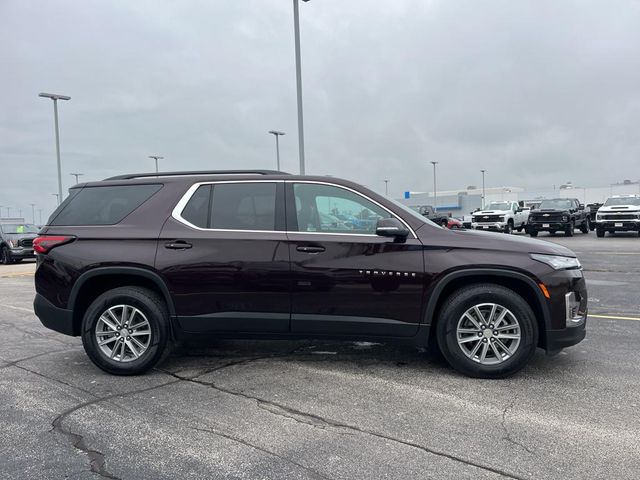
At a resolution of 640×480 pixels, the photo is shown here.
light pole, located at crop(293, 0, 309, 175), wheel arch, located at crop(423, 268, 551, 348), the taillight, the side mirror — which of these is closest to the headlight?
wheel arch, located at crop(423, 268, 551, 348)

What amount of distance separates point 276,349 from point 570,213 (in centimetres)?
2409

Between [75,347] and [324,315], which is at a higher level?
[324,315]

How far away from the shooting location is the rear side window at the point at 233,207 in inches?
190

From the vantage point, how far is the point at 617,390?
4.29m

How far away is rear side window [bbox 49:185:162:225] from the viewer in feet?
16.6

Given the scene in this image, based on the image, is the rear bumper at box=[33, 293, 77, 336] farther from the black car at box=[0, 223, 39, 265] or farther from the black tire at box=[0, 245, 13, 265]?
the black tire at box=[0, 245, 13, 265]

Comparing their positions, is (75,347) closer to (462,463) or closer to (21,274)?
(462,463)

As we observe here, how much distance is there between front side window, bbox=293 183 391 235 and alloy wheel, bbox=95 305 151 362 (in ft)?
5.78

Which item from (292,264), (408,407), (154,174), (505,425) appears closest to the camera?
Answer: (505,425)

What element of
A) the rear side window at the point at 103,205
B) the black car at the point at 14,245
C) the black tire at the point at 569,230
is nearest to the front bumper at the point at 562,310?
the rear side window at the point at 103,205

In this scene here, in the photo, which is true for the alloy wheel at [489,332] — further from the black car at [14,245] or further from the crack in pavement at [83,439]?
the black car at [14,245]

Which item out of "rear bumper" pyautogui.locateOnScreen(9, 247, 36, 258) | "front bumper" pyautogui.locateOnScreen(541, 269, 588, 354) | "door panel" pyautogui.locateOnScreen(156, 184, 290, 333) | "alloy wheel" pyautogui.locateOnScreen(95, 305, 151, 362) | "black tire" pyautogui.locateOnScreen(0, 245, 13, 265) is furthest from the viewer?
"black tire" pyautogui.locateOnScreen(0, 245, 13, 265)

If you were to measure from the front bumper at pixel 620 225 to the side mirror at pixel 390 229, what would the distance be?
2289 cm

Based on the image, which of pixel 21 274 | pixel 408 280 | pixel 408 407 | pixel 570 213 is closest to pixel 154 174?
pixel 408 280
